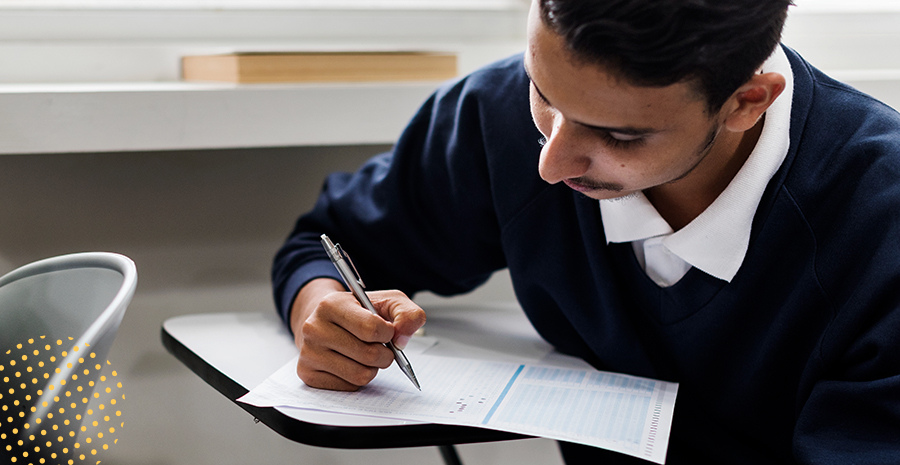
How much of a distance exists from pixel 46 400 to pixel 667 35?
55 cm

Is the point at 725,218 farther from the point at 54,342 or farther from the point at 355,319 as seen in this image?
the point at 54,342

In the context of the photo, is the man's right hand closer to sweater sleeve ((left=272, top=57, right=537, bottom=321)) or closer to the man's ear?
sweater sleeve ((left=272, top=57, right=537, bottom=321))

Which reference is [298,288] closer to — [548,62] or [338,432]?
[338,432]

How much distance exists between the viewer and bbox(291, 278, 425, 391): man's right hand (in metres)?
0.74

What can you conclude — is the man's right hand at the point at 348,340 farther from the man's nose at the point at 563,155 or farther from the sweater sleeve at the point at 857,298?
the sweater sleeve at the point at 857,298

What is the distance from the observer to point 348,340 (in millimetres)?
743

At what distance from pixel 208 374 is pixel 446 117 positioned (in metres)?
0.44

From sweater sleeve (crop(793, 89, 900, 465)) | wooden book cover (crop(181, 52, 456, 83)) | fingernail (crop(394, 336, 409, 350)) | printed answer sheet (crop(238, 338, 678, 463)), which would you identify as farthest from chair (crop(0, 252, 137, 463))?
sweater sleeve (crop(793, 89, 900, 465))

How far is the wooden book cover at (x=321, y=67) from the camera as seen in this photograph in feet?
3.67

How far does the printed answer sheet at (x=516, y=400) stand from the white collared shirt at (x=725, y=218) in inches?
5.5

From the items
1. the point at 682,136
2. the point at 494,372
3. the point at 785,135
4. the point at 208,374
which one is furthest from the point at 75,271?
the point at 785,135

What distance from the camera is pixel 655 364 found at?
916 mm

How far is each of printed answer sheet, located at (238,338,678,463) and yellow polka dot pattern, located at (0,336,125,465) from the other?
0.46 feet

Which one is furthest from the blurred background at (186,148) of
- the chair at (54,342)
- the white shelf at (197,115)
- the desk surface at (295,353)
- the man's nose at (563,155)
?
the man's nose at (563,155)
